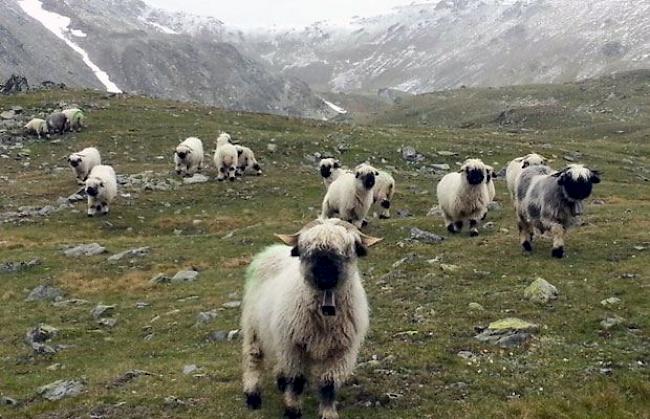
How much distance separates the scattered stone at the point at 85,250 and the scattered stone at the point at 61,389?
13095 mm

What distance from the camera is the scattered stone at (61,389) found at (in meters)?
11.8

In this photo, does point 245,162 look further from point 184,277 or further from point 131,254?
point 184,277

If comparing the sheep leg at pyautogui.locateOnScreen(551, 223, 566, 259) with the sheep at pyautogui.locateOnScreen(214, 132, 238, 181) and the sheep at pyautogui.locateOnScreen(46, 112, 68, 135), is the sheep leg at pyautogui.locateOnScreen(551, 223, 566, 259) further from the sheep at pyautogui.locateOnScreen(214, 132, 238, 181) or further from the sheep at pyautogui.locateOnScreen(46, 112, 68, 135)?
the sheep at pyautogui.locateOnScreen(46, 112, 68, 135)

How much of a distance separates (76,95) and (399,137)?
34974 millimetres

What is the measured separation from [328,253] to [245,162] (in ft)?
109

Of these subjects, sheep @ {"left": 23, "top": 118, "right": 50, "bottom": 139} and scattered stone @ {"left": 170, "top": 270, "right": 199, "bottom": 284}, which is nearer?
scattered stone @ {"left": 170, "top": 270, "right": 199, "bottom": 284}

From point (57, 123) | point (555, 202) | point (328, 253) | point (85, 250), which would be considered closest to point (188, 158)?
point (85, 250)

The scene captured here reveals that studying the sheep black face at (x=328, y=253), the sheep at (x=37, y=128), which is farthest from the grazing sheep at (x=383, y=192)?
the sheep at (x=37, y=128)

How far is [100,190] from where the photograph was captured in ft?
101

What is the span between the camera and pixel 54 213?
1244 inches

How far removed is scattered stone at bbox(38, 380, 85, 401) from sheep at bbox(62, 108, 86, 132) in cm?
4225

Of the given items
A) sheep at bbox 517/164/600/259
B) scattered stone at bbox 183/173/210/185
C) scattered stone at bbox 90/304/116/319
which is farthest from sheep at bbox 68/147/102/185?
sheep at bbox 517/164/600/259

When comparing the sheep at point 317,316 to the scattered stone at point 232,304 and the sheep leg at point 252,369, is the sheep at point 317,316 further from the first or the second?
the scattered stone at point 232,304

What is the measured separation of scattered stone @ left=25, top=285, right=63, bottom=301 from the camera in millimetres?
20156
